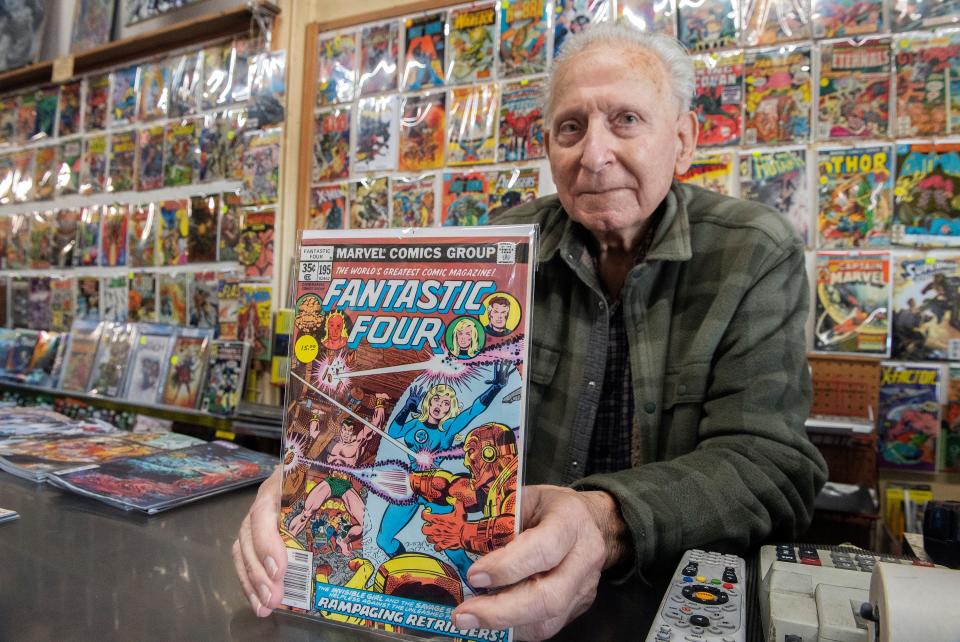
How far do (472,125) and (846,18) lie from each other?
1.00m

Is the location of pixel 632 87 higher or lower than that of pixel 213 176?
lower

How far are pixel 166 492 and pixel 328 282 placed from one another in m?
0.57

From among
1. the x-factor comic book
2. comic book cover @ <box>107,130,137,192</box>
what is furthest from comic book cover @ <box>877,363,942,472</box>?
comic book cover @ <box>107,130,137,192</box>

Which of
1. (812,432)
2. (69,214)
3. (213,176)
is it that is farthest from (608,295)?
(69,214)

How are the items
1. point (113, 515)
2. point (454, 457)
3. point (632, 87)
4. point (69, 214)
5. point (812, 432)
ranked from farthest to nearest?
point (69, 214) < point (812, 432) < point (632, 87) < point (113, 515) < point (454, 457)

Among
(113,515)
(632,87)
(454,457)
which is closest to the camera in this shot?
(454,457)

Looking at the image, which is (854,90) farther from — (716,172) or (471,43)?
(471,43)

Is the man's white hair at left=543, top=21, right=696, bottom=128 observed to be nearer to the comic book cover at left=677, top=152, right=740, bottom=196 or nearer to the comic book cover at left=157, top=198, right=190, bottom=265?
the comic book cover at left=677, top=152, right=740, bottom=196

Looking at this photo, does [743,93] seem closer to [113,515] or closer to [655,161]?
[655,161]

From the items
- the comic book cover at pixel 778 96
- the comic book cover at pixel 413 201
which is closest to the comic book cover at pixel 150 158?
the comic book cover at pixel 413 201

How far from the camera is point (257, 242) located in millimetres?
2227

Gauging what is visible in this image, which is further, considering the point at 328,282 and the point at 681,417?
the point at 681,417

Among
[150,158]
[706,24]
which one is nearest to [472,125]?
[706,24]

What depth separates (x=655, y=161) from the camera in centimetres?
101
